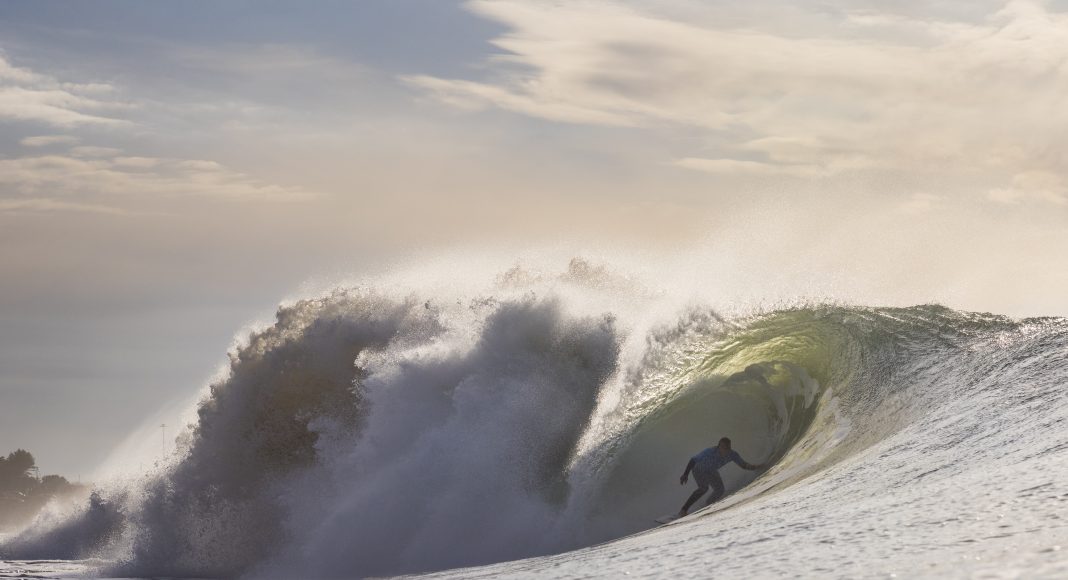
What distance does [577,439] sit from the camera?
1747 centimetres

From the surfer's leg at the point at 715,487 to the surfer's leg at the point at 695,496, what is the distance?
113 millimetres

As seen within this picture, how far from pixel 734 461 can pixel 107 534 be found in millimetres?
15788

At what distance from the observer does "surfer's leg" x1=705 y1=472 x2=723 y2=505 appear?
14.9 metres

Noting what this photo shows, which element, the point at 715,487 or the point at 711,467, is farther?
the point at 711,467

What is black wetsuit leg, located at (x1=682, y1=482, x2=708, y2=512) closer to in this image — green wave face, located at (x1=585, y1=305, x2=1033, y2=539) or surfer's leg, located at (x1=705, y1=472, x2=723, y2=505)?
surfer's leg, located at (x1=705, y1=472, x2=723, y2=505)

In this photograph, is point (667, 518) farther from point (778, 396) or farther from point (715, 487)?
point (778, 396)

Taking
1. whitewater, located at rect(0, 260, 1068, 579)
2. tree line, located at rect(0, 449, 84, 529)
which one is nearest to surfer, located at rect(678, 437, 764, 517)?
whitewater, located at rect(0, 260, 1068, 579)

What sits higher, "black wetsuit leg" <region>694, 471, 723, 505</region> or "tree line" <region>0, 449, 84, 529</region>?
"tree line" <region>0, 449, 84, 529</region>

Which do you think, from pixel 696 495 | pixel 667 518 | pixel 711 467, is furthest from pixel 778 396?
pixel 667 518

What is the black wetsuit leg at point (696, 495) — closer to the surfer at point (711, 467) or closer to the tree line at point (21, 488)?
the surfer at point (711, 467)

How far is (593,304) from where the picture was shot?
2102cm

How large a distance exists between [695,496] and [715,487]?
40 centimetres

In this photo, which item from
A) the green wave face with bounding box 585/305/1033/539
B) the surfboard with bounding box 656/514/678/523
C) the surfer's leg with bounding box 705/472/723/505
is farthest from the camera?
the surfer's leg with bounding box 705/472/723/505

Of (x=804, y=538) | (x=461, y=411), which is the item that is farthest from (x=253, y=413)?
(x=804, y=538)
